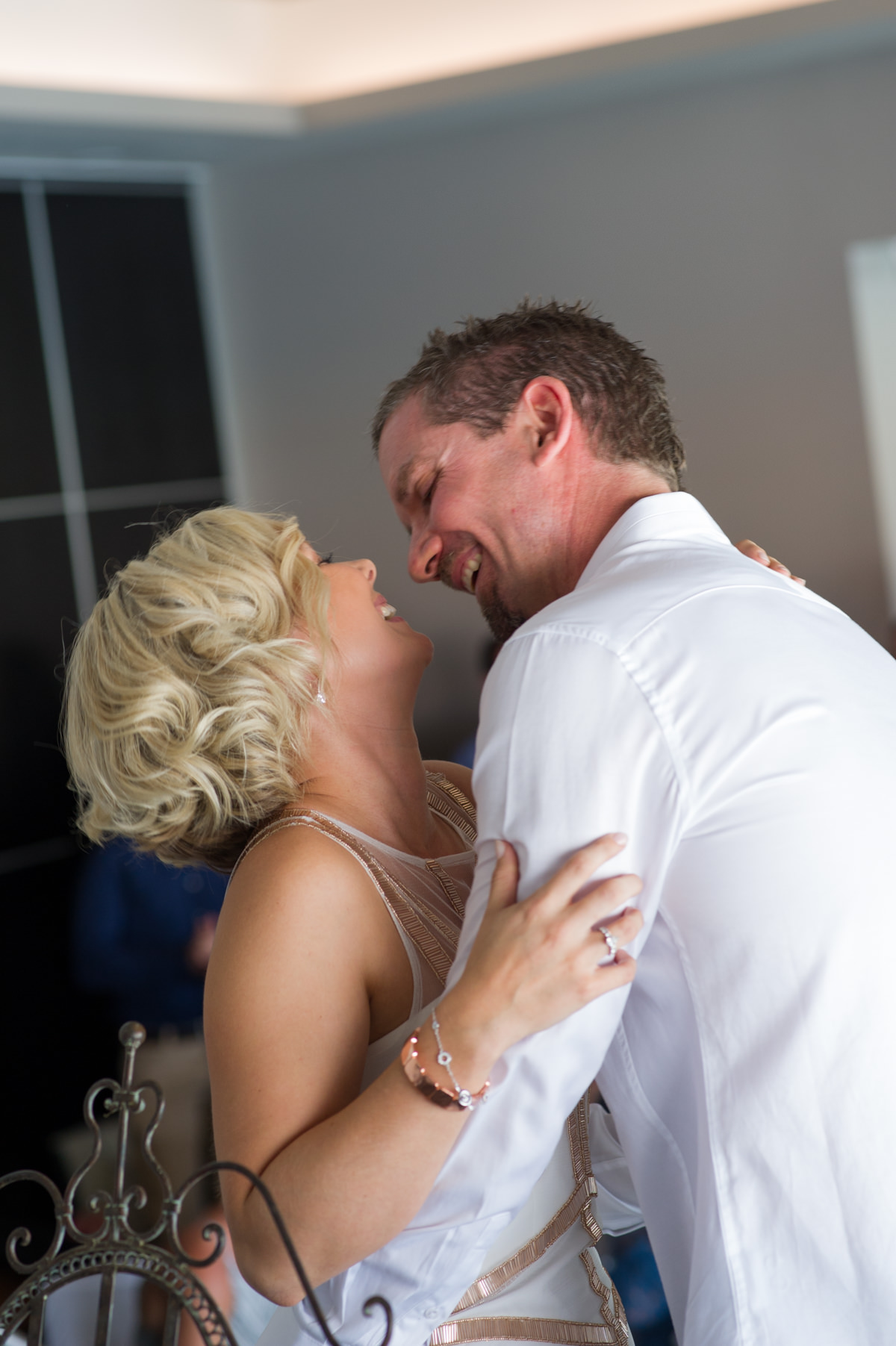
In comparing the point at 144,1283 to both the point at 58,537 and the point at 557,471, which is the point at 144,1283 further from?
the point at 58,537

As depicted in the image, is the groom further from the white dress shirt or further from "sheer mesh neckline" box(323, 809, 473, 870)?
"sheer mesh neckline" box(323, 809, 473, 870)

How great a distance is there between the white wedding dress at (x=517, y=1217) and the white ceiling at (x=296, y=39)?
296cm

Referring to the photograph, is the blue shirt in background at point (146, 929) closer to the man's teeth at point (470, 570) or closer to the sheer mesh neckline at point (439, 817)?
the sheer mesh neckline at point (439, 817)

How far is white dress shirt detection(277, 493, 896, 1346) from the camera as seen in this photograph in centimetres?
99

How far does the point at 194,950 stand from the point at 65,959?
67 centimetres

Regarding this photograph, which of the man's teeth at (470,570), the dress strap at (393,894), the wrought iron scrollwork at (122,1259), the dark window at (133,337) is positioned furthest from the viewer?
the dark window at (133,337)

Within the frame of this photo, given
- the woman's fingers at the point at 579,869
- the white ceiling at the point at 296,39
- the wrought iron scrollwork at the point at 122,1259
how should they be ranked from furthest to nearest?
1. the white ceiling at the point at 296,39
2. the woman's fingers at the point at 579,869
3. the wrought iron scrollwork at the point at 122,1259

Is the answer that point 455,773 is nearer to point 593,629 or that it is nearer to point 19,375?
point 593,629

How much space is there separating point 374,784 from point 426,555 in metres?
0.28

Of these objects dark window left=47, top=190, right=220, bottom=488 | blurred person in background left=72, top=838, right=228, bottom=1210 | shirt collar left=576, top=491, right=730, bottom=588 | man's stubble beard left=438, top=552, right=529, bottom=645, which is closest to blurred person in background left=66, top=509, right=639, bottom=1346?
man's stubble beard left=438, top=552, right=529, bottom=645

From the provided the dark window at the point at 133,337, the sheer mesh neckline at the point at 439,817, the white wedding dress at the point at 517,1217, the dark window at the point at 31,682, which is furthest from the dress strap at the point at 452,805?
the dark window at the point at 133,337

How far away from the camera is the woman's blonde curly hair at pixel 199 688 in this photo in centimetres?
134

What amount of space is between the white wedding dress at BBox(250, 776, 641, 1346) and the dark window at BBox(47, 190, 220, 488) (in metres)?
3.14

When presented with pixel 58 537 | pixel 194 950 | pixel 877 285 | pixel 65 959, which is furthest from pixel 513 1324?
pixel 877 285
